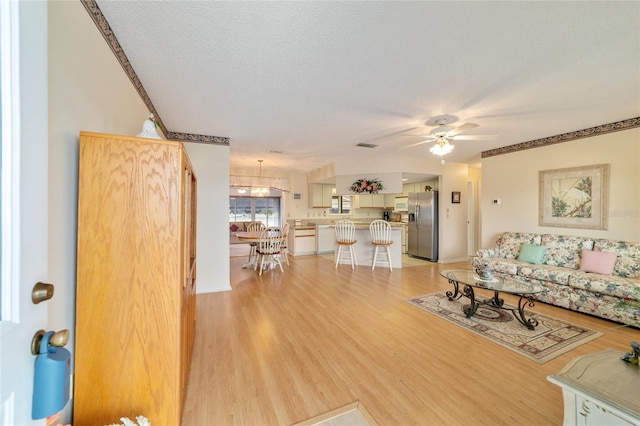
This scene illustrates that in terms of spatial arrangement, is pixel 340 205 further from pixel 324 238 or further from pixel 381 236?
pixel 381 236

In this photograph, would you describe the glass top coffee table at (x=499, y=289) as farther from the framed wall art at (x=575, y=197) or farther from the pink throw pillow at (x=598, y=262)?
the framed wall art at (x=575, y=197)

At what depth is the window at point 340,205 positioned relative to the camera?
814 cm

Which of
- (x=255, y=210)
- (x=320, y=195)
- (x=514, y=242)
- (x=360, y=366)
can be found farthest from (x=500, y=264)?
(x=255, y=210)

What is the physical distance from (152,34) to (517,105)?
3556mm

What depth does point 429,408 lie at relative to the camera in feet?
5.36

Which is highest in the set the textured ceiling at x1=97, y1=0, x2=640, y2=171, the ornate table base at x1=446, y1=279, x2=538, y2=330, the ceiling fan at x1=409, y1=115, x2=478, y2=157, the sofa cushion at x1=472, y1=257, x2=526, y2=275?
the textured ceiling at x1=97, y1=0, x2=640, y2=171

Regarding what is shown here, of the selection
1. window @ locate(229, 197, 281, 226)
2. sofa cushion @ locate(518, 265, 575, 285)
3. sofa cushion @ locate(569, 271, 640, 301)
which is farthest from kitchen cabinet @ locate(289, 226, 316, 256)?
sofa cushion @ locate(569, 271, 640, 301)

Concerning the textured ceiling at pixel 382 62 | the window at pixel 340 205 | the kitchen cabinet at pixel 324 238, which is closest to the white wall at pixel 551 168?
the textured ceiling at pixel 382 62

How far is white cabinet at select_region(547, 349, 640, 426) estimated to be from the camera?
100cm

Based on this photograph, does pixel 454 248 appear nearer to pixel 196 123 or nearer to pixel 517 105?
pixel 517 105

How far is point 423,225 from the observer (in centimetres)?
635

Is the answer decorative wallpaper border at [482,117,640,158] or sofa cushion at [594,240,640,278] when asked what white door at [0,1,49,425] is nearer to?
sofa cushion at [594,240,640,278]

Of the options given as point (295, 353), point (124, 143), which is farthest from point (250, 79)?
point (295, 353)

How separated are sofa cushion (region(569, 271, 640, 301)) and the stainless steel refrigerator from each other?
291 cm
